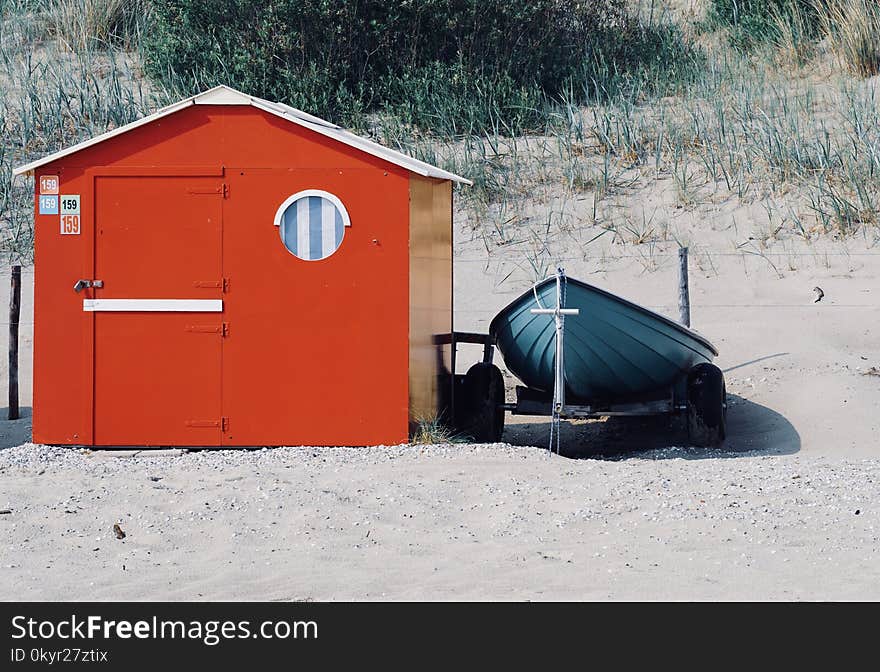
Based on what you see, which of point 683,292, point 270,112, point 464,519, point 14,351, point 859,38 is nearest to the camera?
point 464,519

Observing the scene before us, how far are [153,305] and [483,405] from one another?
3118mm

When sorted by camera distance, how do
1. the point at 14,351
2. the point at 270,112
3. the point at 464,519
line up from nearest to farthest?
the point at 464,519 < the point at 270,112 < the point at 14,351

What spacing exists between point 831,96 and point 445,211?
12571mm

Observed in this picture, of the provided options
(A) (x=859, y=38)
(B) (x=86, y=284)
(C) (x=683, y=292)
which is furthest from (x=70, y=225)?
(A) (x=859, y=38)

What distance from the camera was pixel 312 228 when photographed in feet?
32.1

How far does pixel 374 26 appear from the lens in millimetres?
22031

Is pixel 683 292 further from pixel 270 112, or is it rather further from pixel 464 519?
pixel 464 519

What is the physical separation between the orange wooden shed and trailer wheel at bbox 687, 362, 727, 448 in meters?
2.66

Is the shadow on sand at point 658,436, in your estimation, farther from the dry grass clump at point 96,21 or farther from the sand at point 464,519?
the dry grass clump at point 96,21

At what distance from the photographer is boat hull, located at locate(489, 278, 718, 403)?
33.9ft

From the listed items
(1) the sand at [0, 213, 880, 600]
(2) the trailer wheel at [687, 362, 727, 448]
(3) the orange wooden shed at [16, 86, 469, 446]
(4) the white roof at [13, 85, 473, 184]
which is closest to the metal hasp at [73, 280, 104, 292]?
(3) the orange wooden shed at [16, 86, 469, 446]

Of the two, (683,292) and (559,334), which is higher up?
(683,292)

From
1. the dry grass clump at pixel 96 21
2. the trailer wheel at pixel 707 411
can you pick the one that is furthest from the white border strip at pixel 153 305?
the dry grass clump at pixel 96 21

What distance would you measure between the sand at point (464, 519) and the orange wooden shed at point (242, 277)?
0.43 metres
